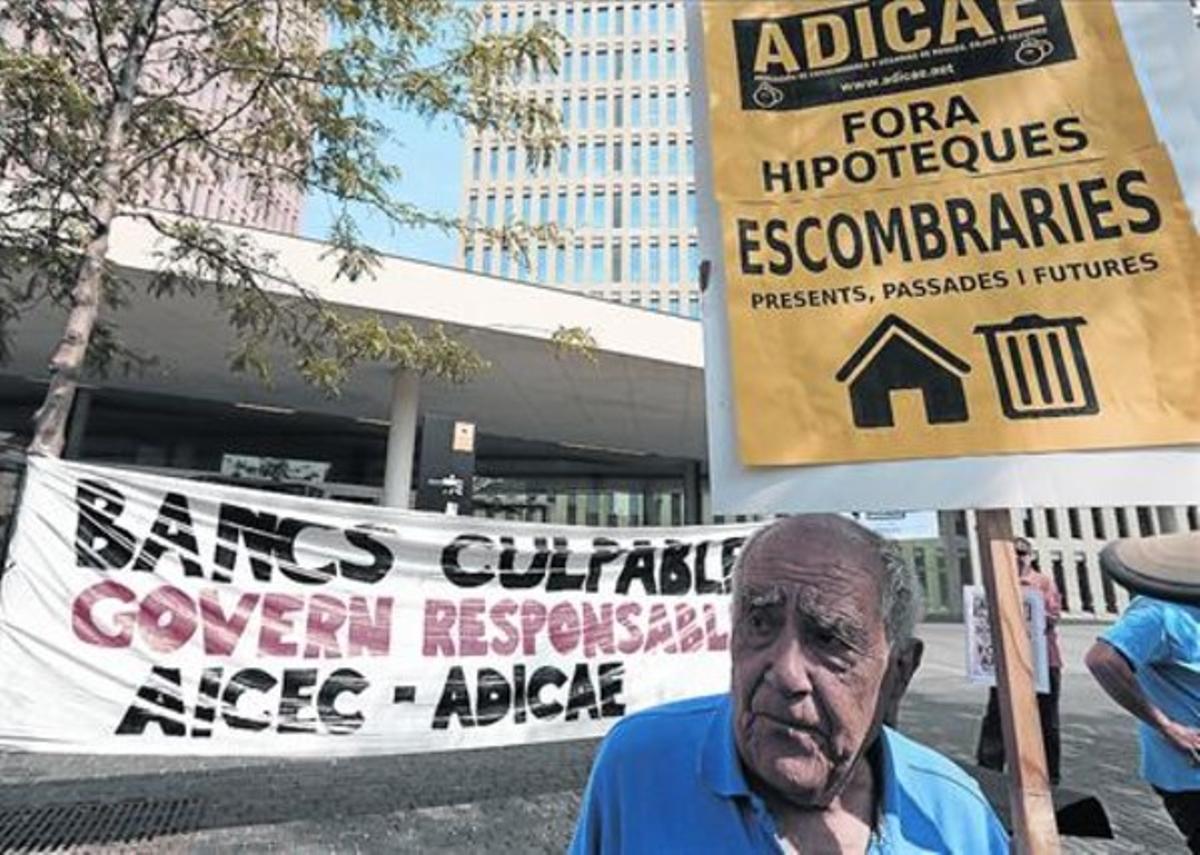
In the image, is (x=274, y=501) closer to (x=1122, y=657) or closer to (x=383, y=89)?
(x=383, y=89)

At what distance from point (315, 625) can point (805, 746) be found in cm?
413

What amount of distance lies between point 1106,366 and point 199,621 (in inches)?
181

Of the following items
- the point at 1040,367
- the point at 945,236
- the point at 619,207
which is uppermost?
the point at 619,207

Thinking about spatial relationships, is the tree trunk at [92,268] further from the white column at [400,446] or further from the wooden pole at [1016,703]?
the white column at [400,446]

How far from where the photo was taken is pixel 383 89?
4.93 m

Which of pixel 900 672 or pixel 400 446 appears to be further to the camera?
pixel 400 446

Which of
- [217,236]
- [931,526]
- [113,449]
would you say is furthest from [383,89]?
[113,449]

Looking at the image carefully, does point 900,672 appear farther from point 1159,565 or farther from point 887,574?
point 1159,565

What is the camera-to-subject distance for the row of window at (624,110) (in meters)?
64.8

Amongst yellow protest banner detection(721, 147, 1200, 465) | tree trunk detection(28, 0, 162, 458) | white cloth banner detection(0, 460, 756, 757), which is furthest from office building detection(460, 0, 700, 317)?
yellow protest banner detection(721, 147, 1200, 465)

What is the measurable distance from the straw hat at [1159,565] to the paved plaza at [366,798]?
371 centimetres

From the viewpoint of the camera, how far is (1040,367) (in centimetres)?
145

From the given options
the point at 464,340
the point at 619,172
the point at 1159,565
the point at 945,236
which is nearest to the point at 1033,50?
the point at 945,236

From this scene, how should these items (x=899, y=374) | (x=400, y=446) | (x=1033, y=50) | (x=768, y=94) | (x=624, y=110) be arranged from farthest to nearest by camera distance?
(x=624, y=110), (x=400, y=446), (x=768, y=94), (x=1033, y=50), (x=899, y=374)
